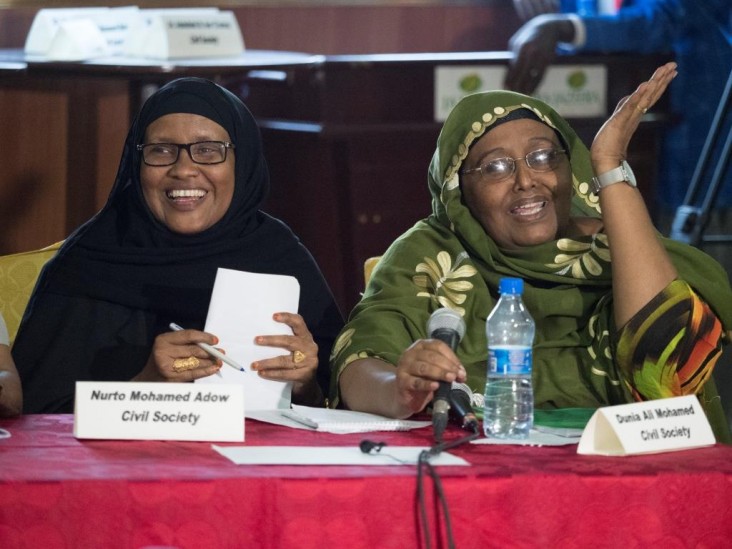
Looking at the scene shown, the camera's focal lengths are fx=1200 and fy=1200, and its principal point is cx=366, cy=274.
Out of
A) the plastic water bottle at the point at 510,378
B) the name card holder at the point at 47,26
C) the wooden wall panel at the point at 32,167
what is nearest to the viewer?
the plastic water bottle at the point at 510,378

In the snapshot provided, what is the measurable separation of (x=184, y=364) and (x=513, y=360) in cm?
59

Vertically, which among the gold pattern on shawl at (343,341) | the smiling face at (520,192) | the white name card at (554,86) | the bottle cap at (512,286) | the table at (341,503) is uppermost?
the white name card at (554,86)

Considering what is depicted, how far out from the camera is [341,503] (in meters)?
1.49

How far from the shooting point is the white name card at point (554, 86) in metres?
4.79

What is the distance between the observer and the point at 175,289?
2590 mm

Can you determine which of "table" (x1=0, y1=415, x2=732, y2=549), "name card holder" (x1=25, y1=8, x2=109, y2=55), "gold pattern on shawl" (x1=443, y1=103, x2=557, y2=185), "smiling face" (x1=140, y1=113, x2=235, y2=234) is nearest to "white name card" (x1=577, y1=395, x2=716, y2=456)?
"table" (x1=0, y1=415, x2=732, y2=549)

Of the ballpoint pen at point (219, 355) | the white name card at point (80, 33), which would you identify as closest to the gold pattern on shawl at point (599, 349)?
the ballpoint pen at point (219, 355)

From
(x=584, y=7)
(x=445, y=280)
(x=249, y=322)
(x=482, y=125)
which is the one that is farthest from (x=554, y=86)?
(x=249, y=322)

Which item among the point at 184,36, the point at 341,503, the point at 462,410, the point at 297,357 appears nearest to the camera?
the point at 341,503

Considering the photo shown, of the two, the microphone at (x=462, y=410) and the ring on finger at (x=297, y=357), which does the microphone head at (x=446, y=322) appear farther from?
the ring on finger at (x=297, y=357)

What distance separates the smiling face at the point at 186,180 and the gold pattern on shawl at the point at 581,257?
2.39 ft

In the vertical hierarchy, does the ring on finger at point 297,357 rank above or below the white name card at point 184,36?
below

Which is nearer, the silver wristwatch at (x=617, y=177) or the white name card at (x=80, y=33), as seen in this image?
the silver wristwatch at (x=617, y=177)

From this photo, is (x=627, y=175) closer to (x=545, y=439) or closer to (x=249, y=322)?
(x=545, y=439)
